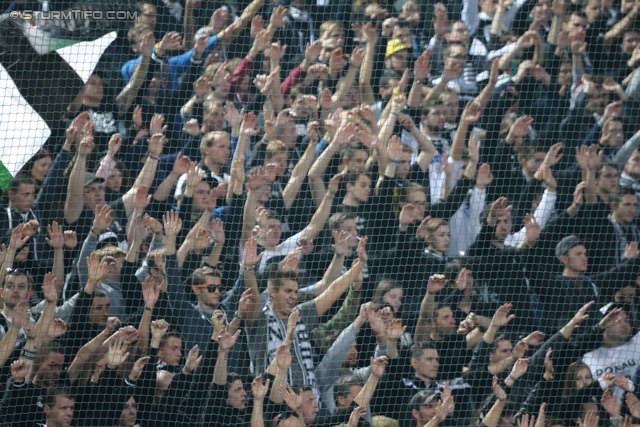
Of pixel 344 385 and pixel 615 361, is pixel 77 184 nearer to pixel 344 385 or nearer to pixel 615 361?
pixel 344 385

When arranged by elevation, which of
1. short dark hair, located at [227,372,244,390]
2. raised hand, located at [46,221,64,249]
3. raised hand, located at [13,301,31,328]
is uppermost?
raised hand, located at [46,221,64,249]

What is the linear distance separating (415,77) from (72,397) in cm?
253

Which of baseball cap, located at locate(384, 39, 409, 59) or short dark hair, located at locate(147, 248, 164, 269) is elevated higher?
baseball cap, located at locate(384, 39, 409, 59)

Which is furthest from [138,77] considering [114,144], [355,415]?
[355,415]

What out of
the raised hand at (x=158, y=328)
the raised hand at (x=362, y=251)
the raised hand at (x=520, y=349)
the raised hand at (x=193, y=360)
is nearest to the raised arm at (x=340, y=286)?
the raised hand at (x=362, y=251)

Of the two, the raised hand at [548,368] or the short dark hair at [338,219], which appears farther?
the short dark hair at [338,219]

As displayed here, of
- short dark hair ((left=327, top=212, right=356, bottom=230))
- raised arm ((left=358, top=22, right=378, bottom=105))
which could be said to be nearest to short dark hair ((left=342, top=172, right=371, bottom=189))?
short dark hair ((left=327, top=212, right=356, bottom=230))

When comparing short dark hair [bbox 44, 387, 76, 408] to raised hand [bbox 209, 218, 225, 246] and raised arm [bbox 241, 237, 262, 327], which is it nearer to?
raised arm [bbox 241, 237, 262, 327]

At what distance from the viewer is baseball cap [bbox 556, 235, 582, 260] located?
16.3 ft

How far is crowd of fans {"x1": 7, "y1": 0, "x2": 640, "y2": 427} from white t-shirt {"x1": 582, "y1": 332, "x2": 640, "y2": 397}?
1cm

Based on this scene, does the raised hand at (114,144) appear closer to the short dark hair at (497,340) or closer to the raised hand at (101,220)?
the raised hand at (101,220)

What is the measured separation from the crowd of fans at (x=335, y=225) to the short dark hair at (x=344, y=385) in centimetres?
2

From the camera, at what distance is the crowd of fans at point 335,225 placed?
436cm

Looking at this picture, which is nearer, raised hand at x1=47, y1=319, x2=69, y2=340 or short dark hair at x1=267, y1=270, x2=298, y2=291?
raised hand at x1=47, y1=319, x2=69, y2=340
